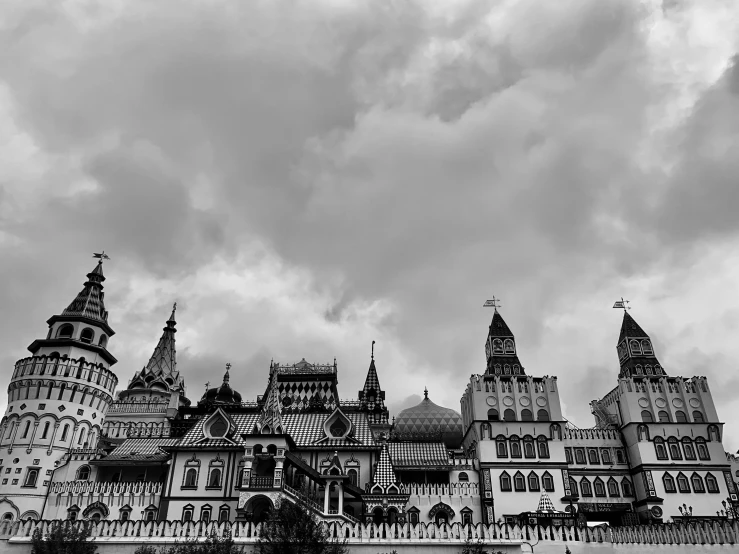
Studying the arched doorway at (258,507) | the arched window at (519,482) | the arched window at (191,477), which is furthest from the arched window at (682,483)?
the arched window at (191,477)

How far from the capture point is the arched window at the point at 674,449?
56.1 metres

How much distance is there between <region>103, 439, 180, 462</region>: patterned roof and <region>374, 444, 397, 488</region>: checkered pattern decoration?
1888 cm

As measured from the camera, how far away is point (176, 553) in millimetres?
32000

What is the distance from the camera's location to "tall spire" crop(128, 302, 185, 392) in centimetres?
8400

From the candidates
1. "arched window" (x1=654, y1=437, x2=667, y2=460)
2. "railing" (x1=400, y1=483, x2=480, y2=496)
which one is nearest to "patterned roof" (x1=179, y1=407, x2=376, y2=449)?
"railing" (x1=400, y1=483, x2=480, y2=496)

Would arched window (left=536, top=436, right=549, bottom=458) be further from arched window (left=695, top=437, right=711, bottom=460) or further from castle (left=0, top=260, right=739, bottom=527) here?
arched window (left=695, top=437, right=711, bottom=460)

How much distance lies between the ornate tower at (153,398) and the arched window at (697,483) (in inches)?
2157

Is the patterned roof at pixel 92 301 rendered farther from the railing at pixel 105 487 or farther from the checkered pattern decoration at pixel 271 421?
the checkered pattern decoration at pixel 271 421

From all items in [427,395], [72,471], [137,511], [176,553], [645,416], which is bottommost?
[176,553]

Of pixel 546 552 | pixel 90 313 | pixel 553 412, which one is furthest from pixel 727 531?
pixel 90 313

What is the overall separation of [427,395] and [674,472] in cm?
3147

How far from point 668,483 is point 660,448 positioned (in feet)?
11.0

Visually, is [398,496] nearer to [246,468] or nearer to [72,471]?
[246,468]

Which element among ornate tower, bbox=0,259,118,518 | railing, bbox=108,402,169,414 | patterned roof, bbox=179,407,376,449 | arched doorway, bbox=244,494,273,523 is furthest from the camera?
railing, bbox=108,402,169,414
